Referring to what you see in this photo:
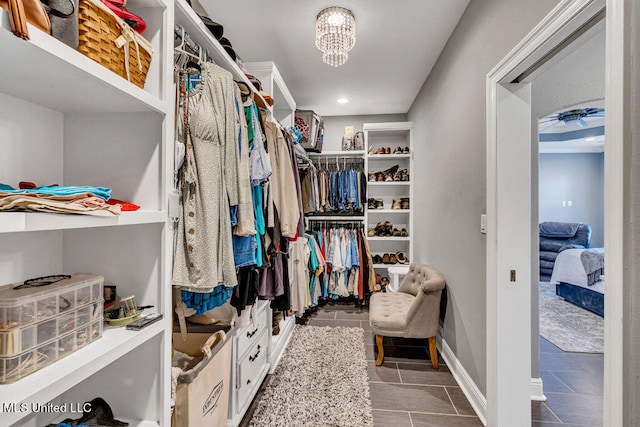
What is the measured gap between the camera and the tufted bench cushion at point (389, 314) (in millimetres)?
2477

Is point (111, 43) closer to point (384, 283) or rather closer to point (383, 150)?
point (383, 150)

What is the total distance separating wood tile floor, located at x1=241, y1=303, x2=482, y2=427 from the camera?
74.0 inches

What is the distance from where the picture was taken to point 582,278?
13.2ft

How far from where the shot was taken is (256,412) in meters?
1.91

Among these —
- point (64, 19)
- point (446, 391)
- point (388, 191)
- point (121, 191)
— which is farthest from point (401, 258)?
point (64, 19)

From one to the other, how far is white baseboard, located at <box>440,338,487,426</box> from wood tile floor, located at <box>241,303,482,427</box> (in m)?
0.04

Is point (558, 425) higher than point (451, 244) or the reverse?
the reverse

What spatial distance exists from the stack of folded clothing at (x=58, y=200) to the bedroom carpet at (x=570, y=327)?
368 cm

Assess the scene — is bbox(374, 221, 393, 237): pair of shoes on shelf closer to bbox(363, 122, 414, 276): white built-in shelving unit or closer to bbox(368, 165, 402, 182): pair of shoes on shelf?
bbox(363, 122, 414, 276): white built-in shelving unit

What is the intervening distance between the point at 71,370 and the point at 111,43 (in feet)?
2.63

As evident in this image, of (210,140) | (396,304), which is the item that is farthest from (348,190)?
(210,140)

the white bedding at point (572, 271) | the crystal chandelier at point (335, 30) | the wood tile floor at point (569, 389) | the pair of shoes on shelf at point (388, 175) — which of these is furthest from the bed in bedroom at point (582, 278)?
the crystal chandelier at point (335, 30)
